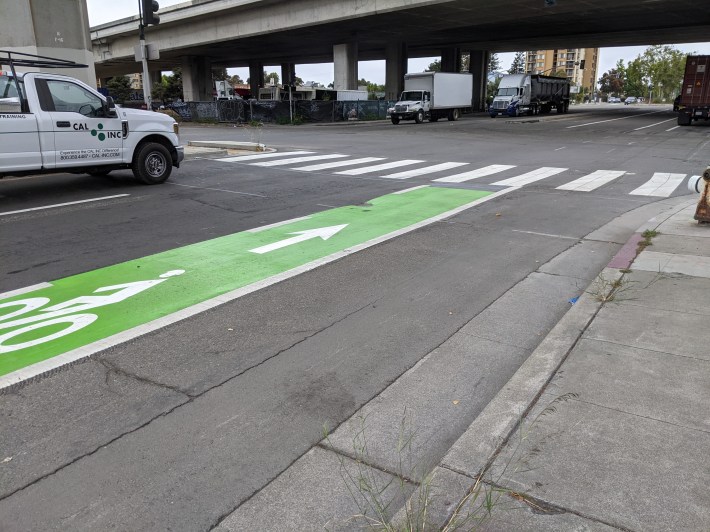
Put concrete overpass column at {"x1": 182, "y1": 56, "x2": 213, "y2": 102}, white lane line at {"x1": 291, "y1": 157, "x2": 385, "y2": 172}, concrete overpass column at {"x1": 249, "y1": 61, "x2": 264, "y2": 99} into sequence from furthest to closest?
concrete overpass column at {"x1": 249, "y1": 61, "x2": 264, "y2": 99}
concrete overpass column at {"x1": 182, "y1": 56, "x2": 213, "y2": 102}
white lane line at {"x1": 291, "y1": 157, "x2": 385, "y2": 172}

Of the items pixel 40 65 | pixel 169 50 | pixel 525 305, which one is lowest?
pixel 525 305

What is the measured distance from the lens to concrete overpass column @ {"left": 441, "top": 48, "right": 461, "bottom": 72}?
67.4 meters

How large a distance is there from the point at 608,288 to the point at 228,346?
406 cm

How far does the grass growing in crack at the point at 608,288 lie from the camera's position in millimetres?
5796

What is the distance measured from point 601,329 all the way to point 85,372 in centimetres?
432

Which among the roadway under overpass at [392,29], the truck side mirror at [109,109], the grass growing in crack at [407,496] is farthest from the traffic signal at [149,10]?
the roadway under overpass at [392,29]

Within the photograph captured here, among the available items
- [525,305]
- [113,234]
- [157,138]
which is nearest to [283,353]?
[525,305]

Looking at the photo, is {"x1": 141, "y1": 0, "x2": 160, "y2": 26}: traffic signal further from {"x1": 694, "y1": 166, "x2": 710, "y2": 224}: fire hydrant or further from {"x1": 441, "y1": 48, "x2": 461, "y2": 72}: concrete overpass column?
{"x1": 441, "y1": 48, "x2": 461, "y2": 72}: concrete overpass column

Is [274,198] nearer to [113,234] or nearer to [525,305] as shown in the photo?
[113,234]

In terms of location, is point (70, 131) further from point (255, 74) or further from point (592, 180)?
point (255, 74)

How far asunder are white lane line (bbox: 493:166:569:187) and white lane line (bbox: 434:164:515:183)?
2.96 feet

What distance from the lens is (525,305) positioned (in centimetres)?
596

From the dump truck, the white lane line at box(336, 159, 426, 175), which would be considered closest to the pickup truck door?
the white lane line at box(336, 159, 426, 175)

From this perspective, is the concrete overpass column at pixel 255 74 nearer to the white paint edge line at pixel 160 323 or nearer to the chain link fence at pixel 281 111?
the chain link fence at pixel 281 111
